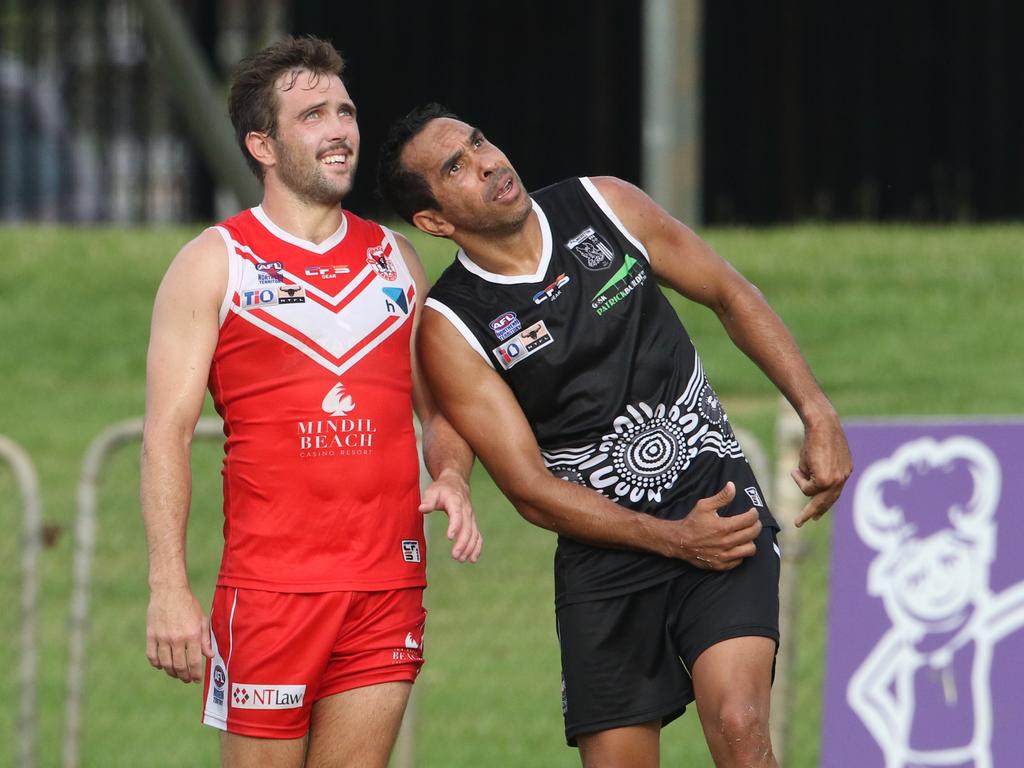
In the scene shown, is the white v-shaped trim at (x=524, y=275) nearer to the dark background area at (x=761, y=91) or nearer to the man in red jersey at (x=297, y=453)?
the man in red jersey at (x=297, y=453)

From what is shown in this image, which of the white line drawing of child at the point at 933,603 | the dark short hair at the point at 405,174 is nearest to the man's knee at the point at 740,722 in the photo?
the dark short hair at the point at 405,174

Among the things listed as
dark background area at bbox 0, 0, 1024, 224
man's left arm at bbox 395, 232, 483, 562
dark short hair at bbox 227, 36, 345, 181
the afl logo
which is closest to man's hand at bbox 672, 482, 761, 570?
man's left arm at bbox 395, 232, 483, 562

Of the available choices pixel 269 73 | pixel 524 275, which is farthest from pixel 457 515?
pixel 269 73

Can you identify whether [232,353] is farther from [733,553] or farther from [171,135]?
[171,135]

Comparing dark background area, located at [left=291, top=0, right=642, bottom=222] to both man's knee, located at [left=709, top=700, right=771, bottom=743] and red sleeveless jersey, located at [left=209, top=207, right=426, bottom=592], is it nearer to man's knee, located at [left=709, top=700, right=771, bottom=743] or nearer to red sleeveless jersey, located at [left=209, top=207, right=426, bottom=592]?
red sleeveless jersey, located at [left=209, top=207, right=426, bottom=592]

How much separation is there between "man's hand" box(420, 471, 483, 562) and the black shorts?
2.31ft

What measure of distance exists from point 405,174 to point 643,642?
151cm

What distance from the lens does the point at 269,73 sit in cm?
503

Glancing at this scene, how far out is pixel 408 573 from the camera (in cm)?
501

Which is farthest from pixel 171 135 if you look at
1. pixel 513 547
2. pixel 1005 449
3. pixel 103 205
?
pixel 1005 449

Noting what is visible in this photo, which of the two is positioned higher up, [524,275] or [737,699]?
[524,275]

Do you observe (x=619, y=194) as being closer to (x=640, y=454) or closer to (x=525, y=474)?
(x=640, y=454)

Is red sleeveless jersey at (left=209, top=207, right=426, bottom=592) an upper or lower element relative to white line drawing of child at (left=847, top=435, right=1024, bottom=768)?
upper

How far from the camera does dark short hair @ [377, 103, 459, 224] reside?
5.26m
